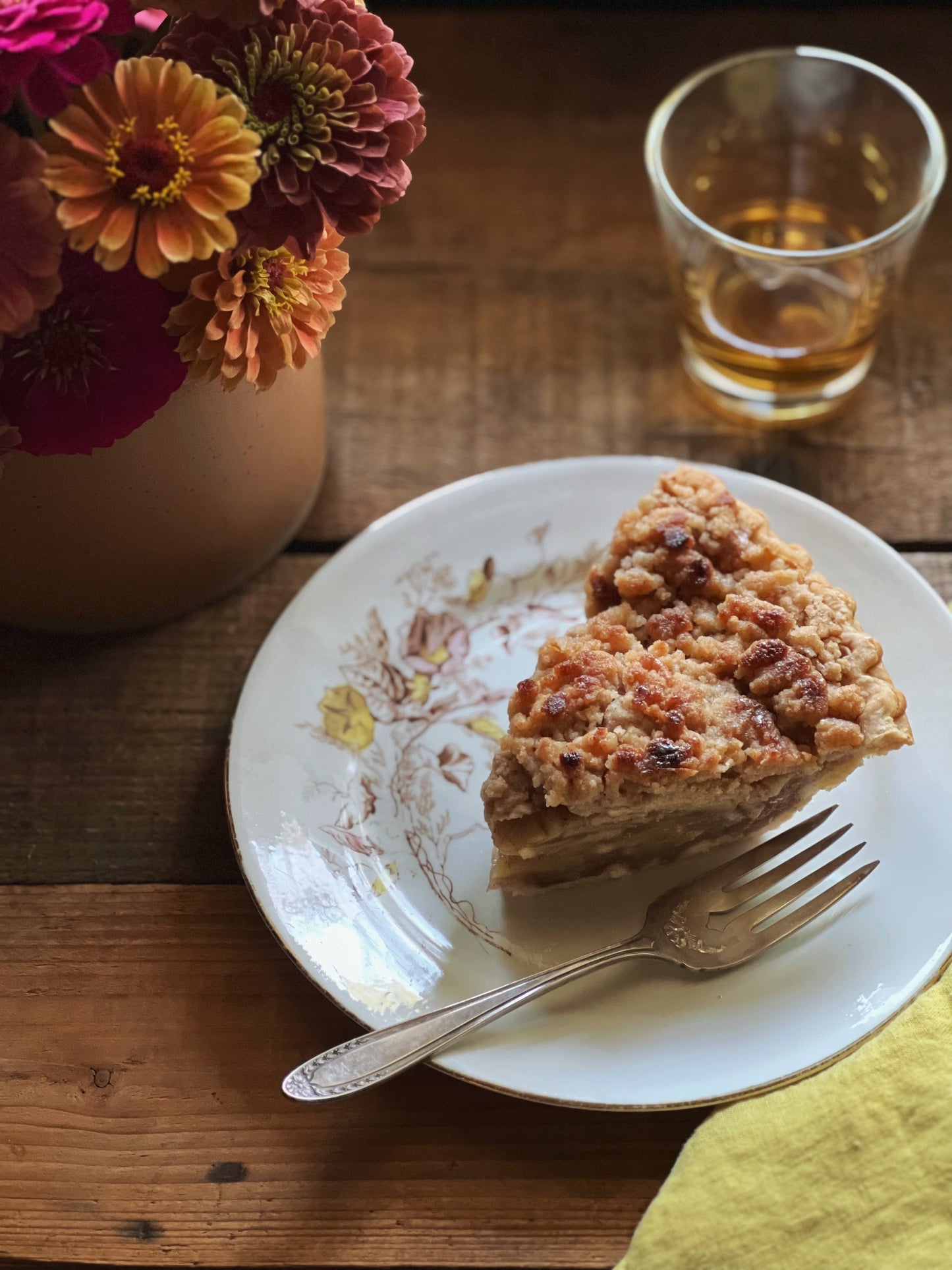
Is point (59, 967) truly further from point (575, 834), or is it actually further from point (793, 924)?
point (793, 924)

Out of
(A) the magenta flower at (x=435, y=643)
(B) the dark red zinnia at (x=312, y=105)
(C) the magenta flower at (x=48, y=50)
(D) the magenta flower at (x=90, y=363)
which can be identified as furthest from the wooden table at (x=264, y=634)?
(C) the magenta flower at (x=48, y=50)

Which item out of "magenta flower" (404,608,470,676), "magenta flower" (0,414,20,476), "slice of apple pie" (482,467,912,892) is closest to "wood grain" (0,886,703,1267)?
"slice of apple pie" (482,467,912,892)

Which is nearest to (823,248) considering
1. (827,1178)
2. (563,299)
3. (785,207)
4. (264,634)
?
(785,207)

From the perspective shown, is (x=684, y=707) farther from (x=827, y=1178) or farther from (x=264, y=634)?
(x=264, y=634)

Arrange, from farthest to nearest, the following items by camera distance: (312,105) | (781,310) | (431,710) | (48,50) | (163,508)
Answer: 1. (781,310)
2. (431,710)
3. (163,508)
4. (312,105)
5. (48,50)

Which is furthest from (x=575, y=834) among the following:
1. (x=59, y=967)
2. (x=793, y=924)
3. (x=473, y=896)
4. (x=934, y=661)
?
(x=59, y=967)

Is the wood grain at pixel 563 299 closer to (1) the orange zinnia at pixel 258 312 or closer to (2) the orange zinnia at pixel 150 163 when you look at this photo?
(1) the orange zinnia at pixel 258 312
